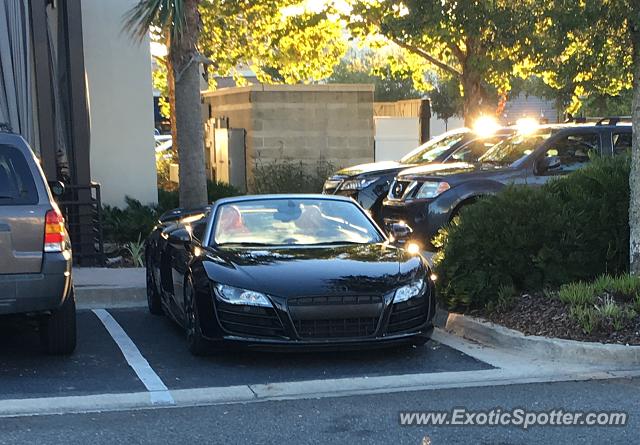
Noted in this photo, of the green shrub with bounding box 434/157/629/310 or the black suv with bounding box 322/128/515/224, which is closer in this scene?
the green shrub with bounding box 434/157/629/310

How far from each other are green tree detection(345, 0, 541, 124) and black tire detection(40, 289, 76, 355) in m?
8.16

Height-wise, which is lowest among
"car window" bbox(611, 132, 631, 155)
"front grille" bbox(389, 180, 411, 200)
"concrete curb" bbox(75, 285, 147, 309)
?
"concrete curb" bbox(75, 285, 147, 309)

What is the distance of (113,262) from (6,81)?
109 inches

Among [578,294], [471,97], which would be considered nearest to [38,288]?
[578,294]

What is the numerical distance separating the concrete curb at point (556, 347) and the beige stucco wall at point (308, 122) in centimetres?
1130

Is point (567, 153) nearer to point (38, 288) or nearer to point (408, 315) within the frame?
point (408, 315)

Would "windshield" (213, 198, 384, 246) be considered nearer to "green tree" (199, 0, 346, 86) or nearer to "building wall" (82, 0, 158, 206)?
"building wall" (82, 0, 158, 206)

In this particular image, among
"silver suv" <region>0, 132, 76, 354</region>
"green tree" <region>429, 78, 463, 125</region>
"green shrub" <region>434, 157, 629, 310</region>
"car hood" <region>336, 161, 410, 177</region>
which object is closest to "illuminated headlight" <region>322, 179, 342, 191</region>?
→ "car hood" <region>336, 161, 410, 177</region>

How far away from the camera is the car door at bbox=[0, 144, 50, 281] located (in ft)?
20.2

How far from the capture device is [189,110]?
38.6 ft

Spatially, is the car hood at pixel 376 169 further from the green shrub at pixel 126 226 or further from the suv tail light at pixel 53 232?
the suv tail light at pixel 53 232

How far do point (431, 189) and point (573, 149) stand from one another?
2.20m

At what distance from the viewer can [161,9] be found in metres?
10.6

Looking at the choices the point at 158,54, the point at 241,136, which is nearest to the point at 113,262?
the point at 241,136
